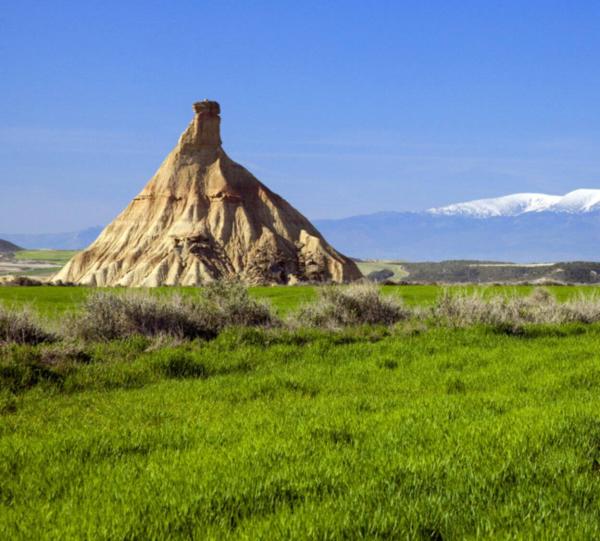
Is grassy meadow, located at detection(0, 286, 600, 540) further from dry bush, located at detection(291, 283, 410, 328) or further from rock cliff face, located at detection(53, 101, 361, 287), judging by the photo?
rock cliff face, located at detection(53, 101, 361, 287)

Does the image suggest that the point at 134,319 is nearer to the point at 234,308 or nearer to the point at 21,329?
the point at 21,329

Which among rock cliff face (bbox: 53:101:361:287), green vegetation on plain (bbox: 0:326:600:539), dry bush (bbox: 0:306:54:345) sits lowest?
green vegetation on plain (bbox: 0:326:600:539)

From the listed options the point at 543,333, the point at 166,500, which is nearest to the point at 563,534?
the point at 166,500

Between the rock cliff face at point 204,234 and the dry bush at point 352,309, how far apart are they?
4136 centimetres

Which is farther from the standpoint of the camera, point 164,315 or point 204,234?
point 204,234

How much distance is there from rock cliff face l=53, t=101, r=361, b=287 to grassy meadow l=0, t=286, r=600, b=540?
2020 inches

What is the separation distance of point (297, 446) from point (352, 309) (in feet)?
52.3

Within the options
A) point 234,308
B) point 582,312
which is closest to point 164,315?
point 234,308

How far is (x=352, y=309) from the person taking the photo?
76.8ft

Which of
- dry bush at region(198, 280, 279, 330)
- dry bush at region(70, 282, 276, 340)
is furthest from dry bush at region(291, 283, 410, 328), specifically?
dry bush at region(70, 282, 276, 340)

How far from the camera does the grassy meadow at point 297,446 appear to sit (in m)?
5.46

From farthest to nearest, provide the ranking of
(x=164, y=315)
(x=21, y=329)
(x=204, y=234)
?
1. (x=204, y=234)
2. (x=164, y=315)
3. (x=21, y=329)

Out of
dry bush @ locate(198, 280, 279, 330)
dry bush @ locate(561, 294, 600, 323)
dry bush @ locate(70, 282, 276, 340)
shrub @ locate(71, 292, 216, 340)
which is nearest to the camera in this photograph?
shrub @ locate(71, 292, 216, 340)

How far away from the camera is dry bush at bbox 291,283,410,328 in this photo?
2265cm
